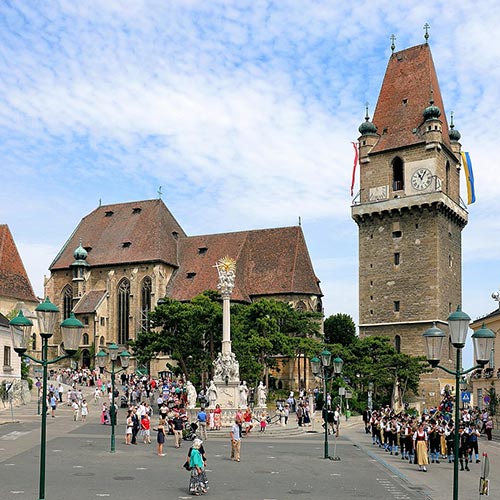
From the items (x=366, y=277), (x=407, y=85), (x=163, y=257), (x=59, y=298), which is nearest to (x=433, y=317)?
(x=366, y=277)

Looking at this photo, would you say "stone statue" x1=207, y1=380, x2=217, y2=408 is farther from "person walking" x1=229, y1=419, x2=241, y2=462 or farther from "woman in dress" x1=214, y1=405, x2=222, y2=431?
"person walking" x1=229, y1=419, x2=241, y2=462

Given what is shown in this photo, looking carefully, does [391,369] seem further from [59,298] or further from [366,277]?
[59,298]

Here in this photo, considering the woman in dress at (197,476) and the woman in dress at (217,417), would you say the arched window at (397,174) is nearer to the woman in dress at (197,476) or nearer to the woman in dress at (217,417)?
the woman in dress at (217,417)

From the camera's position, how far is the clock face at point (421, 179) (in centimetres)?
6881

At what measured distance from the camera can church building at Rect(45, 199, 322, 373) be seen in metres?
78.7

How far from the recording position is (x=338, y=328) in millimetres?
94688

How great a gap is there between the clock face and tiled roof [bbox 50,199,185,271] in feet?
88.3

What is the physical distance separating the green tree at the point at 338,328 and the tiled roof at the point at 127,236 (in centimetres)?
2111

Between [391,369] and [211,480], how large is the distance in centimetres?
4193

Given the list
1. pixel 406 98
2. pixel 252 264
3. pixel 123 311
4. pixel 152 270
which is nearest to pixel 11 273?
pixel 123 311

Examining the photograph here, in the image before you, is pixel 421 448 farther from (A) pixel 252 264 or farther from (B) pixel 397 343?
(A) pixel 252 264

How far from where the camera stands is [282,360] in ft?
238

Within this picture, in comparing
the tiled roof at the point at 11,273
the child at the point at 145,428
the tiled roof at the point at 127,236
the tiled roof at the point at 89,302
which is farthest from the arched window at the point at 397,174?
the child at the point at 145,428

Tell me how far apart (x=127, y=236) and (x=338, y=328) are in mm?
27626
